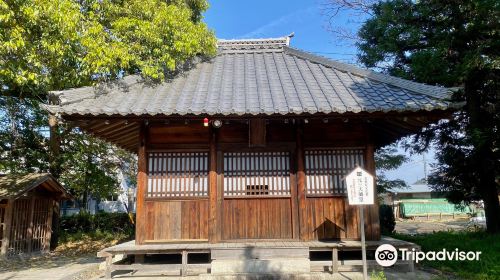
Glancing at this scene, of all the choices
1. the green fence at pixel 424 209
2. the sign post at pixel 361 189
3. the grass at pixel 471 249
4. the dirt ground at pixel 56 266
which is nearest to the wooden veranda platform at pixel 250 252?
the sign post at pixel 361 189

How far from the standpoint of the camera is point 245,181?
834 cm

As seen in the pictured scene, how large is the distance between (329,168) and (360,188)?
1.97 meters

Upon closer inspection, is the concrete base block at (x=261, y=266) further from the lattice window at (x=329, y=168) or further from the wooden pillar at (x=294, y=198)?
the lattice window at (x=329, y=168)

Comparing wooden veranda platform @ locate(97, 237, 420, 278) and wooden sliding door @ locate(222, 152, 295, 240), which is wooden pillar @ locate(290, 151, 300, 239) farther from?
wooden veranda platform @ locate(97, 237, 420, 278)

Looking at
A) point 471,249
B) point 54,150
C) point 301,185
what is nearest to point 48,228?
point 54,150

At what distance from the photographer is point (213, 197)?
8.16 m

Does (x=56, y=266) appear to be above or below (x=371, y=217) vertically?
below

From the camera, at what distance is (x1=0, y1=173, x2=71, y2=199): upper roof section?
14148mm

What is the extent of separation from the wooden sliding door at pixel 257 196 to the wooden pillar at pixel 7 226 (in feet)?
34.6

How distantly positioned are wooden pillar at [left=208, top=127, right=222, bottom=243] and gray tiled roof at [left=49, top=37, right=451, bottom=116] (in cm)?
104

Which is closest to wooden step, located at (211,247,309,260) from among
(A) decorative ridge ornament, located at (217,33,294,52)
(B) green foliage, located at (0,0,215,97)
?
(B) green foliage, located at (0,0,215,97)

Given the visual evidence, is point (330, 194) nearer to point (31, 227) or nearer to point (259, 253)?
point (259, 253)

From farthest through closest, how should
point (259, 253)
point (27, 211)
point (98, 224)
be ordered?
point (98, 224) < point (27, 211) < point (259, 253)

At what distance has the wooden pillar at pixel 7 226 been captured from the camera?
1386cm
